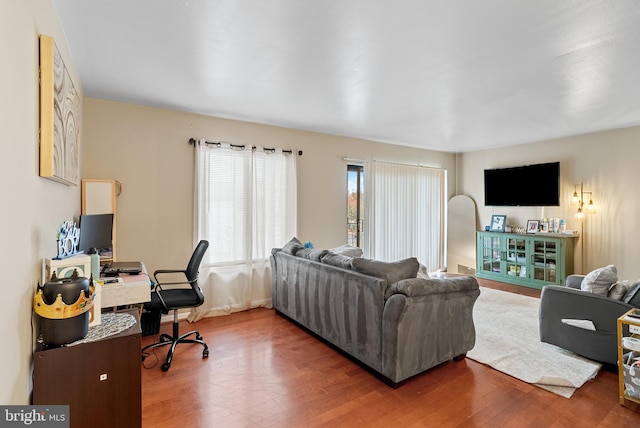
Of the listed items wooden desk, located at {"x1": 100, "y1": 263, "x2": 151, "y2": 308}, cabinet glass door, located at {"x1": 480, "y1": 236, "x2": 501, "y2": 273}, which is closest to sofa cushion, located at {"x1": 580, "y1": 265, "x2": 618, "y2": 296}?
cabinet glass door, located at {"x1": 480, "y1": 236, "x2": 501, "y2": 273}

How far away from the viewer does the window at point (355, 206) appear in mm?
5547

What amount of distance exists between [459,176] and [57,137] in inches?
270

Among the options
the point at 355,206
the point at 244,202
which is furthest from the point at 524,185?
the point at 244,202

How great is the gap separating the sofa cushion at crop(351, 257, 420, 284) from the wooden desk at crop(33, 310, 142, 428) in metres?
1.71

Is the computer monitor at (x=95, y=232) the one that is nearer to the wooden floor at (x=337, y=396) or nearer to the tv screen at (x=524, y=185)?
the wooden floor at (x=337, y=396)

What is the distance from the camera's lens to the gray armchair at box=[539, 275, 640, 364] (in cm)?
264

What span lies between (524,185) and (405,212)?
2.11 metres

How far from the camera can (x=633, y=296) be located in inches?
102

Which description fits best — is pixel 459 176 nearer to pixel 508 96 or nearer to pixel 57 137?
pixel 508 96

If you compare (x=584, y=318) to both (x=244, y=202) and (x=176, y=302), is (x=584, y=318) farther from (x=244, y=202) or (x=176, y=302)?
(x=244, y=202)

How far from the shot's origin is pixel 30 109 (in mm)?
1396

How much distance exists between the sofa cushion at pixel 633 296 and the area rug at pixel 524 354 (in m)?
0.61

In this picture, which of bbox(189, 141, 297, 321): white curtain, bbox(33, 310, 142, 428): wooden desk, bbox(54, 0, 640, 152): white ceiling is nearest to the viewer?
bbox(33, 310, 142, 428): wooden desk

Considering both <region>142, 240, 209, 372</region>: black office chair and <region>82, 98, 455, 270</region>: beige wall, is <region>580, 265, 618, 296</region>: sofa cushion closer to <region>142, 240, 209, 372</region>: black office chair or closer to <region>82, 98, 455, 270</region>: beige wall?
<region>142, 240, 209, 372</region>: black office chair
